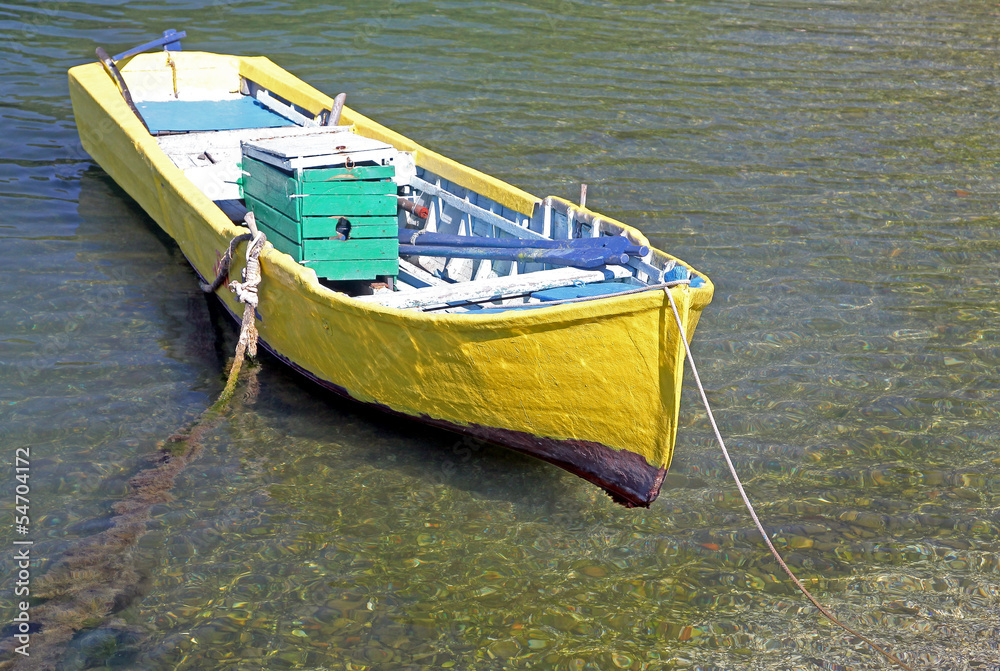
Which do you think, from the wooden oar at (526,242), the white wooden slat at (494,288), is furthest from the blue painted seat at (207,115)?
the white wooden slat at (494,288)

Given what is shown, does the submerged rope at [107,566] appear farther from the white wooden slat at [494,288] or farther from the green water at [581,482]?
the white wooden slat at [494,288]

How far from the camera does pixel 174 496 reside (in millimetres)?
5207

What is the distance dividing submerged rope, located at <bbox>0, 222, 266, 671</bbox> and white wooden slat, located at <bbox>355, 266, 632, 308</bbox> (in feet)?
3.60

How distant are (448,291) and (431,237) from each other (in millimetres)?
1012

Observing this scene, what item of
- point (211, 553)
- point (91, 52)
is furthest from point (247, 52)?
point (211, 553)

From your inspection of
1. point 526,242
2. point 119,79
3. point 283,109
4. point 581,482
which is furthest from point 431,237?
point 119,79

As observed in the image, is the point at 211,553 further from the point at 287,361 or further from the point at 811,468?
the point at 811,468

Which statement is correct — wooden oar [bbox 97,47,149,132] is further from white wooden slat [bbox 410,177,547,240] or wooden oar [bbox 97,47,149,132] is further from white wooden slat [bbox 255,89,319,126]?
white wooden slat [bbox 410,177,547,240]

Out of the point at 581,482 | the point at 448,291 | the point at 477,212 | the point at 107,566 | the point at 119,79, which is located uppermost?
the point at 119,79

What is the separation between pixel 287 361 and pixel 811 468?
135 inches

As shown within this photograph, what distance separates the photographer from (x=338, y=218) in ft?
19.2

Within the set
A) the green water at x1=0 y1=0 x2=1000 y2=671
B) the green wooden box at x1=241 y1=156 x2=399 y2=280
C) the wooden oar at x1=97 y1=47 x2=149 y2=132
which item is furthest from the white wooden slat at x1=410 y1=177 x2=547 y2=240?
the wooden oar at x1=97 y1=47 x2=149 y2=132

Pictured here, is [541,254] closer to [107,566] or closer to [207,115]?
[107,566]

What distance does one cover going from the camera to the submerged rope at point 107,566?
14.0 feet
